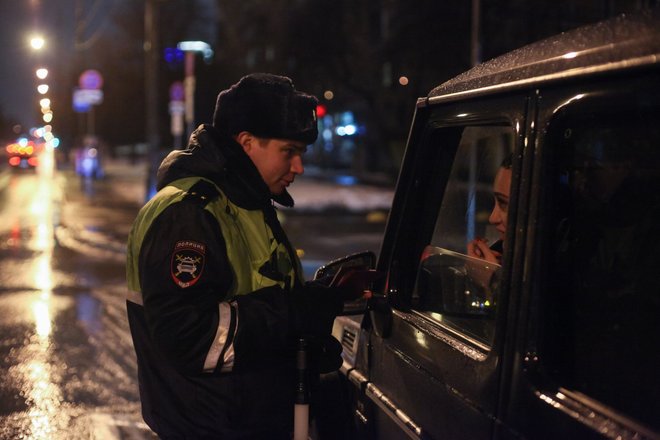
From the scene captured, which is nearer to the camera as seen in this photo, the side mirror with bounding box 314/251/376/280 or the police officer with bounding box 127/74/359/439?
the police officer with bounding box 127/74/359/439

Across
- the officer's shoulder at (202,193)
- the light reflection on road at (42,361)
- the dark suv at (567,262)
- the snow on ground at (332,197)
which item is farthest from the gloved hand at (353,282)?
the snow on ground at (332,197)

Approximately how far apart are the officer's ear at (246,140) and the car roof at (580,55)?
1.97 feet

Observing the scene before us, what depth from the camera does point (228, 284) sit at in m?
2.11

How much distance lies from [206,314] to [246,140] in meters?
0.53

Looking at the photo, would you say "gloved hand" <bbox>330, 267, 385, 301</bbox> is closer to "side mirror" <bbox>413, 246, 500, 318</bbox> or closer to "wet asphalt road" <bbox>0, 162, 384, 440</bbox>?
"side mirror" <bbox>413, 246, 500, 318</bbox>

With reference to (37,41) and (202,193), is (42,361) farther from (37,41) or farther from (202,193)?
(37,41)

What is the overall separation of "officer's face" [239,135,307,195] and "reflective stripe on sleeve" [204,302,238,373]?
1.48ft

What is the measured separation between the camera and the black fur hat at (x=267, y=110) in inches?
87.3

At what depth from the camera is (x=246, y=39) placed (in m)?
40.7

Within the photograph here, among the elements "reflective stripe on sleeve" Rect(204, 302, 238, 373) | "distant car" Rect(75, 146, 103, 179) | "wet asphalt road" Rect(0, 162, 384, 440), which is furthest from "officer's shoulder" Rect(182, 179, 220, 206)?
"distant car" Rect(75, 146, 103, 179)

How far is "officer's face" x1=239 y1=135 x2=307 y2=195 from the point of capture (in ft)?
7.45

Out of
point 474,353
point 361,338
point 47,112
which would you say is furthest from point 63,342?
point 47,112

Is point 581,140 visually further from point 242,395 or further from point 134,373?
point 134,373

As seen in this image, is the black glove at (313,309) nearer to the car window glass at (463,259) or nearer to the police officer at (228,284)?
the police officer at (228,284)
